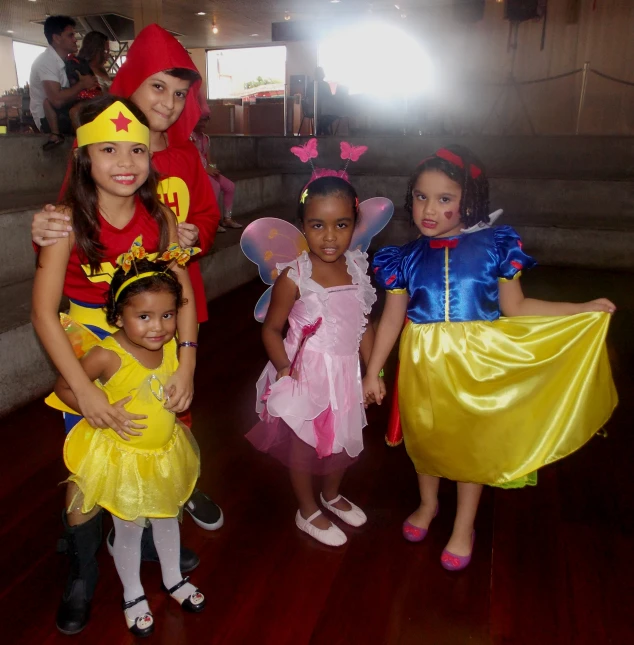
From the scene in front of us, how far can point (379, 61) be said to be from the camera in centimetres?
1148

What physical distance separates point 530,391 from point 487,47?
10.5 m

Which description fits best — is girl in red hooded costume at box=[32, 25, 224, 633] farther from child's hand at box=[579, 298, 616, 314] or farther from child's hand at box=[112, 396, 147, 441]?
child's hand at box=[579, 298, 616, 314]

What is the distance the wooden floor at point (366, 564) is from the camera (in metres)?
1.51

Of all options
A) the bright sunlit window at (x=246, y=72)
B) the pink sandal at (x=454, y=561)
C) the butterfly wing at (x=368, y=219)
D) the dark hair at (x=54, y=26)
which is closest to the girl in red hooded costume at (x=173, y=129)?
the butterfly wing at (x=368, y=219)

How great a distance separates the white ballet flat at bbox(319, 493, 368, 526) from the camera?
6.35 ft

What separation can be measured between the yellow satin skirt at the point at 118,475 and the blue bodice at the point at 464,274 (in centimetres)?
82

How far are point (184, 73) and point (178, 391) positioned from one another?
0.89m

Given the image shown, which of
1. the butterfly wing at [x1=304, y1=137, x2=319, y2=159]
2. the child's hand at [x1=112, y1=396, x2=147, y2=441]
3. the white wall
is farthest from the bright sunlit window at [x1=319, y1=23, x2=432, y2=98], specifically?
the child's hand at [x1=112, y1=396, x2=147, y2=441]

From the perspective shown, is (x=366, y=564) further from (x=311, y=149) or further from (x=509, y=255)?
(x=311, y=149)

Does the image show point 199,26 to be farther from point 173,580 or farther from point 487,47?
point 173,580

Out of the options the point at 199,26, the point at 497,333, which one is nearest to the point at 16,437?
the point at 497,333

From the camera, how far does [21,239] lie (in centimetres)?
315

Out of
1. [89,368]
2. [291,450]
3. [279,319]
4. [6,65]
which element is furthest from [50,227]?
[6,65]

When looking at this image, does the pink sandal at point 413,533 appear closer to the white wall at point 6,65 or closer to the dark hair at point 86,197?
the dark hair at point 86,197
